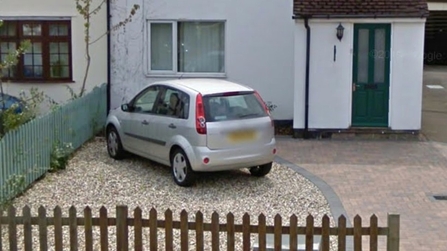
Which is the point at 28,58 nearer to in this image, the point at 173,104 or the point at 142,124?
the point at 142,124

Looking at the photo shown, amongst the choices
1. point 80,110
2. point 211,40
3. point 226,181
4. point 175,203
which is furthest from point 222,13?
point 175,203

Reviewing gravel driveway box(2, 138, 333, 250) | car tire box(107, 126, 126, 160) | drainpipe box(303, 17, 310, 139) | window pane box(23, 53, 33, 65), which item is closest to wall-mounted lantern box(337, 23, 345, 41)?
drainpipe box(303, 17, 310, 139)

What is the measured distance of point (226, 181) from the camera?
29.1ft

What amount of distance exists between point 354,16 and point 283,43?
1.87 m

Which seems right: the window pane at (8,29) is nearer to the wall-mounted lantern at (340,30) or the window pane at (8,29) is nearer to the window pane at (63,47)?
the window pane at (63,47)

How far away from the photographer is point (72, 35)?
13.6 meters

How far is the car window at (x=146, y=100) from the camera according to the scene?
939cm

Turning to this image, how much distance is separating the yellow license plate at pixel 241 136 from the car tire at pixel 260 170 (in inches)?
29.2

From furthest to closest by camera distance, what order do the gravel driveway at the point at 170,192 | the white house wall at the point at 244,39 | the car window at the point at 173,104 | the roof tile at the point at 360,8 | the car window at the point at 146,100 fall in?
the white house wall at the point at 244,39
the roof tile at the point at 360,8
the car window at the point at 146,100
the car window at the point at 173,104
the gravel driveway at the point at 170,192

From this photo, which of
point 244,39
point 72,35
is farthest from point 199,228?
point 72,35

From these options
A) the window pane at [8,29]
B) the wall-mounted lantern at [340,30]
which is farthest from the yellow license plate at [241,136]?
the window pane at [8,29]

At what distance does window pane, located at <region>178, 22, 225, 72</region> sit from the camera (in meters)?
13.6

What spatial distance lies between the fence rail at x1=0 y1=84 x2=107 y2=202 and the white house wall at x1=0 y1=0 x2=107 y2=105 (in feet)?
5.58

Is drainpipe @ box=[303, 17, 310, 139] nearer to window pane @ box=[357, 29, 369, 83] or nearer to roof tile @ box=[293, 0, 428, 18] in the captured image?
roof tile @ box=[293, 0, 428, 18]
